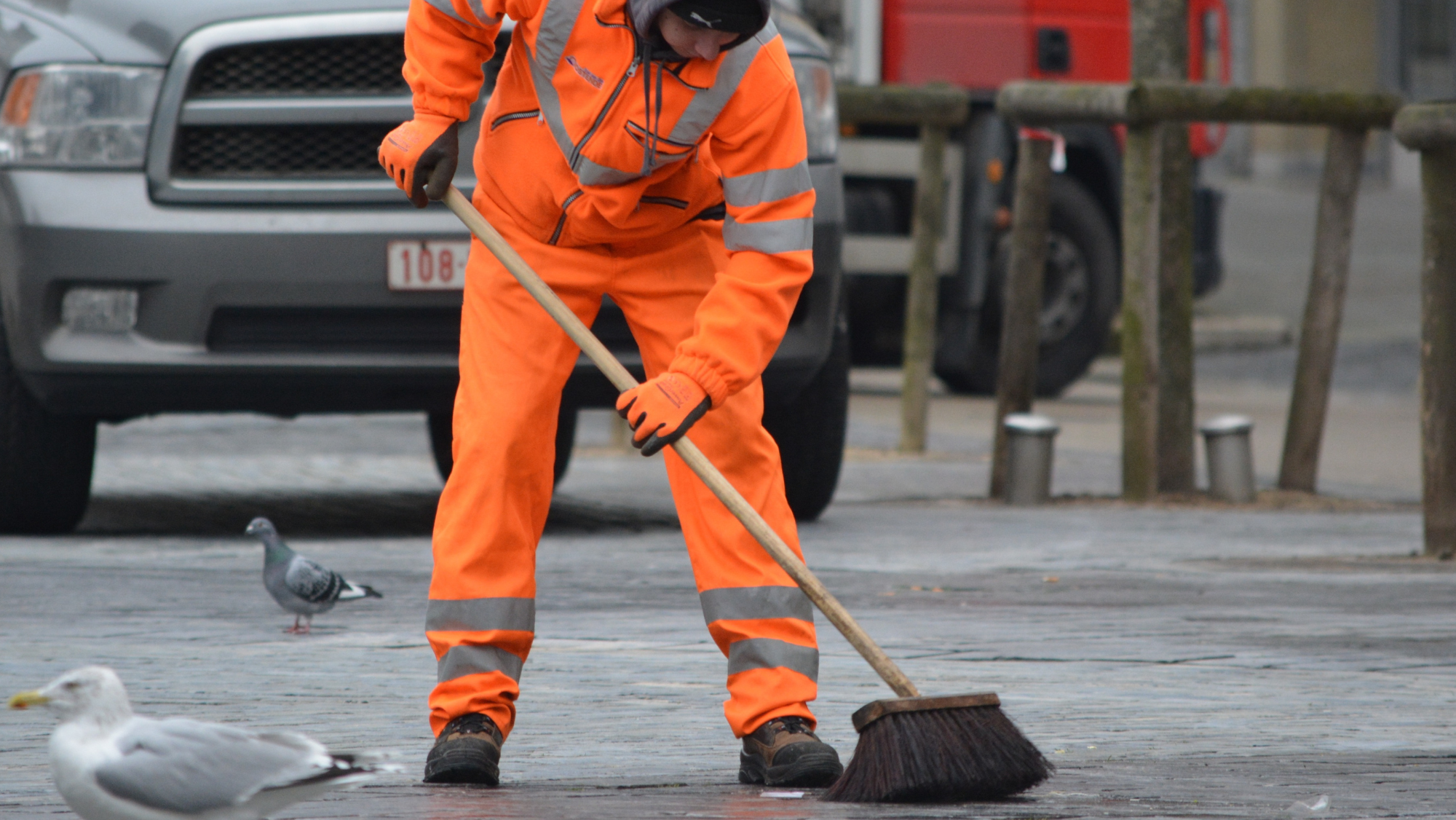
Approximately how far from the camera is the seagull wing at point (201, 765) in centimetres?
276

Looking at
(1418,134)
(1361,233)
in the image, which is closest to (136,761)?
(1418,134)

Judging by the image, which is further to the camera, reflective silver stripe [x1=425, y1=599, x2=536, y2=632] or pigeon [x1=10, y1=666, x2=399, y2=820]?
reflective silver stripe [x1=425, y1=599, x2=536, y2=632]

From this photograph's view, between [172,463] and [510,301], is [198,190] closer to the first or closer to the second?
[510,301]

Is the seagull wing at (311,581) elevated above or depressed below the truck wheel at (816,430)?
above

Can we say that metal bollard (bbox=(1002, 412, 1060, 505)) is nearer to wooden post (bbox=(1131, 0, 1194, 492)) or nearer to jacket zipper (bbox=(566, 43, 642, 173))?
Result: wooden post (bbox=(1131, 0, 1194, 492))

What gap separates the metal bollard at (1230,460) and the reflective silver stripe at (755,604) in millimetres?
3931

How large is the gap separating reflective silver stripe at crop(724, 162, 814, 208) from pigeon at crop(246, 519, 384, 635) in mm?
1552

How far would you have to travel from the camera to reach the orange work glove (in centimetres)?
356

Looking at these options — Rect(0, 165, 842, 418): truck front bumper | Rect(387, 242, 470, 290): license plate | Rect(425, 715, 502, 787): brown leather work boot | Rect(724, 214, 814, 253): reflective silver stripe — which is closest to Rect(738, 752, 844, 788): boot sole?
Rect(425, 715, 502, 787): brown leather work boot

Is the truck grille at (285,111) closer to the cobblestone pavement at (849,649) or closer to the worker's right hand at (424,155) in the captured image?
the cobblestone pavement at (849,649)

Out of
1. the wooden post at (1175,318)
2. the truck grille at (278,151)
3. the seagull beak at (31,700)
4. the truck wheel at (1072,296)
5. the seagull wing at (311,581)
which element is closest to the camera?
the seagull beak at (31,700)

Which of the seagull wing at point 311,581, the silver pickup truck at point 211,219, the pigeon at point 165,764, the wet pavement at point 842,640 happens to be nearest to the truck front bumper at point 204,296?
the silver pickup truck at point 211,219

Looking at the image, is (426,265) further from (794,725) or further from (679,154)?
(794,725)

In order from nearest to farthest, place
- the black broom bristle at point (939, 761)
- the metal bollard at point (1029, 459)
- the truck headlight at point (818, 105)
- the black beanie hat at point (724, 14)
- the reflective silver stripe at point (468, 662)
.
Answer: the black broom bristle at point (939, 761)
the black beanie hat at point (724, 14)
the reflective silver stripe at point (468, 662)
the truck headlight at point (818, 105)
the metal bollard at point (1029, 459)
